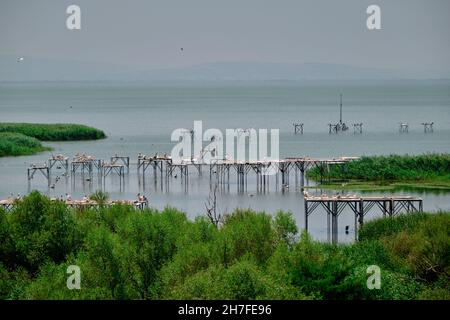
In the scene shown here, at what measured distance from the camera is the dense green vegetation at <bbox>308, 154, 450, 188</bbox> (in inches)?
2377

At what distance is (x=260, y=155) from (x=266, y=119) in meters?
53.5

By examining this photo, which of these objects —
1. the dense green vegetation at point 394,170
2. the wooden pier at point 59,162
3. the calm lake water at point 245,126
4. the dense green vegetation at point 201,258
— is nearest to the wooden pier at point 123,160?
the calm lake water at point 245,126

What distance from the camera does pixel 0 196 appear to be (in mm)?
58188

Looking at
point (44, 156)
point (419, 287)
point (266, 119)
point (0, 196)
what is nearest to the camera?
point (419, 287)

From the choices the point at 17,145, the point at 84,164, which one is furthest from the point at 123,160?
the point at 17,145

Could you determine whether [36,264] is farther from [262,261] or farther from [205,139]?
[205,139]

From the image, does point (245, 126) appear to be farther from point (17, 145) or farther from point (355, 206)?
point (355, 206)

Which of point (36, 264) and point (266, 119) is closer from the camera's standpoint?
point (36, 264)

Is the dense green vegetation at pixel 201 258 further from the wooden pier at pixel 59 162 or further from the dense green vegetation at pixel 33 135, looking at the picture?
the dense green vegetation at pixel 33 135

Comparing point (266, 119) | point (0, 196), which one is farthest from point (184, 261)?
point (266, 119)

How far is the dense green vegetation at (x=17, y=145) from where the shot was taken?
8104 centimetres

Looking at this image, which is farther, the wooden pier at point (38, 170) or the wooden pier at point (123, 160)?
the wooden pier at point (123, 160)

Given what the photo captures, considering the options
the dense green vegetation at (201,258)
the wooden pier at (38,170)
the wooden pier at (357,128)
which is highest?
the wooden pier at (357,128)

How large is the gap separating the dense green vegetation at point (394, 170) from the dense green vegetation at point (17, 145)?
1083 inches
